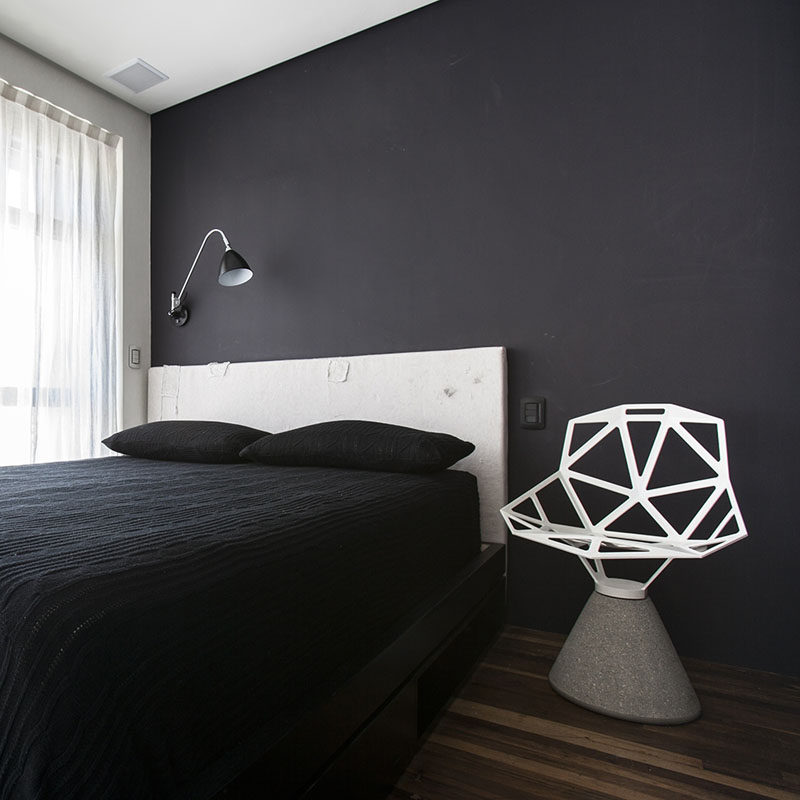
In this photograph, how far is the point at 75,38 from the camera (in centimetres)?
257

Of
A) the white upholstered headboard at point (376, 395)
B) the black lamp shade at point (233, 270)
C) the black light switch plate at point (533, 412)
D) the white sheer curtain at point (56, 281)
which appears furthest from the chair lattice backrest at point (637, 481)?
the white sheer curtain at point (56, 281)

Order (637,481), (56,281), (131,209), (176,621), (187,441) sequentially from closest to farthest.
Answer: (176,621)
(637,481)
(187,441)
(56,281)
(131,209)

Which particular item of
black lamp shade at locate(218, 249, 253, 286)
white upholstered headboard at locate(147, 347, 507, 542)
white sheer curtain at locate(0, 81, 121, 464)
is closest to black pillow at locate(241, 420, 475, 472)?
white upholstered headboard at locate(147, 347, 507, 542)

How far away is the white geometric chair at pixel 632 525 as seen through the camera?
58.6 inches

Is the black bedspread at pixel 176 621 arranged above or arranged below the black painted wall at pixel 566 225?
below

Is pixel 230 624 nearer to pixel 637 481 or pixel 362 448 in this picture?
pixel 362 448

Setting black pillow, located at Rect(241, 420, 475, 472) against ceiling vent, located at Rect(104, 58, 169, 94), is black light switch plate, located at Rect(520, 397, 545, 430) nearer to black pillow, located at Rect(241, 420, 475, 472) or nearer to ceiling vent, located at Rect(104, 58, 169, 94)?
black pillow, located at Rect(241, 420, 475, 472)

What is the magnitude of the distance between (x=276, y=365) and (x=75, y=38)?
171 centimetres

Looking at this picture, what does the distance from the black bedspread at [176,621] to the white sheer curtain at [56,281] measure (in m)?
1.36

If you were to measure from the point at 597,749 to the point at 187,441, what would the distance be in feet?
5.59

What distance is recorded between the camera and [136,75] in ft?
9.30

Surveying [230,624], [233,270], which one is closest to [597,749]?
[230,624]

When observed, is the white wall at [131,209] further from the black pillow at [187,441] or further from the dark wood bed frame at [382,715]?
the dark wood bed frame at [382,715]

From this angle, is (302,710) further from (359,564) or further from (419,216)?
(419,216)
